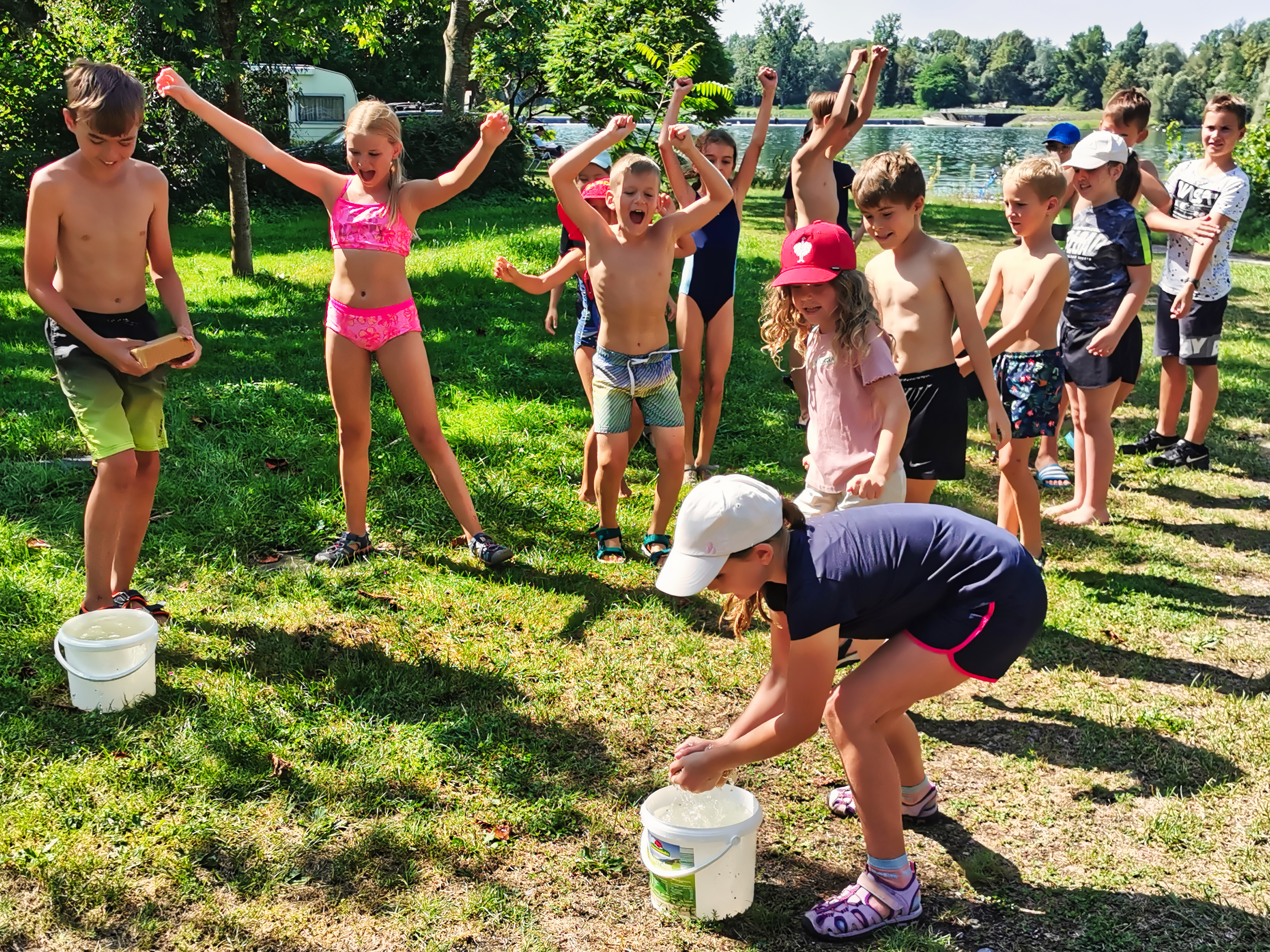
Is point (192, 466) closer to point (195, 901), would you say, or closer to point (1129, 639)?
point (195, 901)

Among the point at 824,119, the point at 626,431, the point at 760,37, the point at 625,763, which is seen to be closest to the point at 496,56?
the point at 824,119

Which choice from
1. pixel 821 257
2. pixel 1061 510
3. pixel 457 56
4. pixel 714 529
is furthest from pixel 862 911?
pixel 457 56

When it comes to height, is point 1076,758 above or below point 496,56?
below

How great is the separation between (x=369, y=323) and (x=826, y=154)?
3392 mm

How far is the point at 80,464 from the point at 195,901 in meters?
3.83

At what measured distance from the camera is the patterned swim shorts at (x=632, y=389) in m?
5.08

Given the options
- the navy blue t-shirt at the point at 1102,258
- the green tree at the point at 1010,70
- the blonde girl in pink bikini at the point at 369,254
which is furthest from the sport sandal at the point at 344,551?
the green tree at the point at 1010,70

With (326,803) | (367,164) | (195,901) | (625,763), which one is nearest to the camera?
(195,901)

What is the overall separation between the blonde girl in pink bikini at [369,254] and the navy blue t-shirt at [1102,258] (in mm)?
3264

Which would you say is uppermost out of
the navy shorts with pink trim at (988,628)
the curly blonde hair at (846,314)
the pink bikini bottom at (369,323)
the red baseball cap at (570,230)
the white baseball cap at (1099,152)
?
the white baseball cap at (1099,152)

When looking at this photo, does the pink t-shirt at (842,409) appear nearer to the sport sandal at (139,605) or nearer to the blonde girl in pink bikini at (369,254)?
the blonde girl in pink bikini at (369,254)

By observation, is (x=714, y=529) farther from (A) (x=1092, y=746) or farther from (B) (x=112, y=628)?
(B) (x=112, y=628)

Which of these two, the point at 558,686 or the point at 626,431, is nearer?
the point at 558,686

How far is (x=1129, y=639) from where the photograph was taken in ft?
15.7
